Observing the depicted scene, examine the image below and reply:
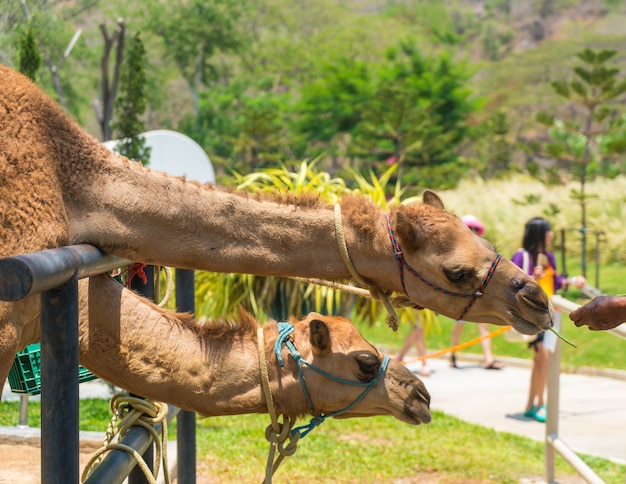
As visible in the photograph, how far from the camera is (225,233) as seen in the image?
109 inches

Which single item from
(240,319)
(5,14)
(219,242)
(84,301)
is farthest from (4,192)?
(5,14)

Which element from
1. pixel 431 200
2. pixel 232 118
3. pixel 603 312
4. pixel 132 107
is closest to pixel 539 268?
pixel 132 107

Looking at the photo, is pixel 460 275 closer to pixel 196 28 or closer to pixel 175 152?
pixel 175 152

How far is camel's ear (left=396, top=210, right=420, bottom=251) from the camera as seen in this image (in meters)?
2.65

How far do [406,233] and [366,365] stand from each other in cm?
45

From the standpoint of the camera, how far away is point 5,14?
12.7 metres

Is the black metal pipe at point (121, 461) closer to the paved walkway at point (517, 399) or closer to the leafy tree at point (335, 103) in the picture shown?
the paved walkway at point (517, 399)

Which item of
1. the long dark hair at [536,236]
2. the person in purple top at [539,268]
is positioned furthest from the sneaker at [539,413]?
the long dark hair at [536,236]

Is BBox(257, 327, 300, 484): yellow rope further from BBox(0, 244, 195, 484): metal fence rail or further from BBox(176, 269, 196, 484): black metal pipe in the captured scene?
BBox(176, 269, 196, 484): black metal pipe

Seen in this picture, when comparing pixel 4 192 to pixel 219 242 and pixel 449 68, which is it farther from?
pixel 449 68

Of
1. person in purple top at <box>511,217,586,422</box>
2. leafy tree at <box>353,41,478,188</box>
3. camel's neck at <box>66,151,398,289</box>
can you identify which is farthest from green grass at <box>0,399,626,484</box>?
leafy tree at <box>353,41,478,188</box>

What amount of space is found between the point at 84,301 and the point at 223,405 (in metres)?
0.54

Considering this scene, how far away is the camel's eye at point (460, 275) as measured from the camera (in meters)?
2.65

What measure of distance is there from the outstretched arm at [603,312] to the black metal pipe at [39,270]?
1.77 metres
